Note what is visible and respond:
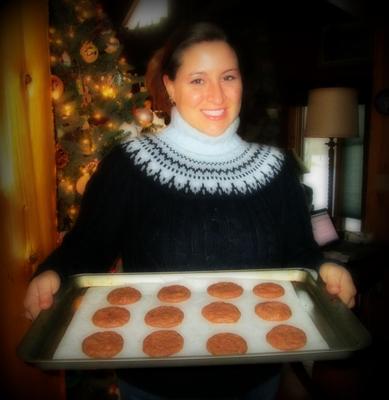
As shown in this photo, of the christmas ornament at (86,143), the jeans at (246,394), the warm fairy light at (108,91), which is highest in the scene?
the warm fairy light at (108,91)

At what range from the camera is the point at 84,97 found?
3.08 meters

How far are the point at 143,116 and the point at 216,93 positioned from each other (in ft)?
5.89

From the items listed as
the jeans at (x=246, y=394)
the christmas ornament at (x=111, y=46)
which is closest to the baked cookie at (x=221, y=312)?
the jeans at (x=246, y=394)

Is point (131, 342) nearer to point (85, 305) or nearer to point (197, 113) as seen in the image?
point (85, 305)

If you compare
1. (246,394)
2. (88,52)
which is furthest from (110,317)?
(88,52)

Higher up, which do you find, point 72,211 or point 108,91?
point 108,91

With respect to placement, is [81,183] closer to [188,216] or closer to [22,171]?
[22,171]

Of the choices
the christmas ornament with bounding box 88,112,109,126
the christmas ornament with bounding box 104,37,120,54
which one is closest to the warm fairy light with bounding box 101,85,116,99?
A: the christmas ornament with bounding box 88,112,109,126

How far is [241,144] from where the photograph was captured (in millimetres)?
1820

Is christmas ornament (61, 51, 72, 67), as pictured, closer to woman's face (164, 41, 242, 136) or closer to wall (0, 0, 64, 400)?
wall (0, 0, 64, 400)

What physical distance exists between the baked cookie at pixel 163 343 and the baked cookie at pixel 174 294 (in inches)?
7.1

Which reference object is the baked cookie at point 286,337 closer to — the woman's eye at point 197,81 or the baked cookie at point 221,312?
the baked cookie at point 221,312

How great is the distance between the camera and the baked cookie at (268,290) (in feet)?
5.25

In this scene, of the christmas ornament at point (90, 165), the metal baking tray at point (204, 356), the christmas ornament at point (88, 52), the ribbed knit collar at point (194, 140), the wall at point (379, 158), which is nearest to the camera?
the metal baking tray at point (204, 356)
